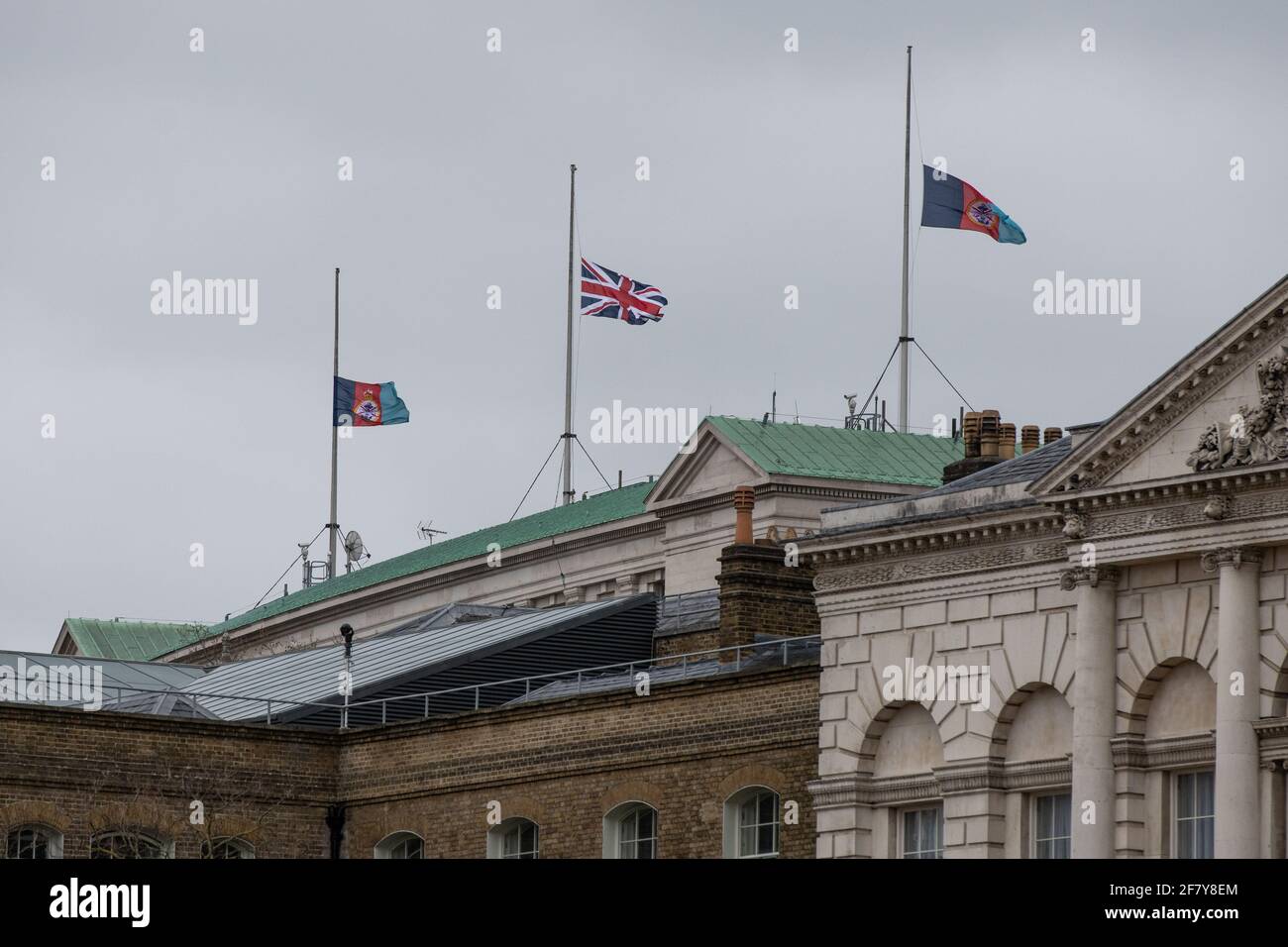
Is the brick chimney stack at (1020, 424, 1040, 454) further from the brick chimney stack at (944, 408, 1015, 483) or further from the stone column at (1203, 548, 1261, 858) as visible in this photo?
the stone column at (1203, 548, 1261, 858)

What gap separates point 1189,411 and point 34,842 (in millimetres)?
24829

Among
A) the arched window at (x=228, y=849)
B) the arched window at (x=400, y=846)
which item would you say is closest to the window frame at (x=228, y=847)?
the arched window at (x=228, y=849)

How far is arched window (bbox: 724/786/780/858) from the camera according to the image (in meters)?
54.2

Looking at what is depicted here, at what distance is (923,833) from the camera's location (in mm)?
51250

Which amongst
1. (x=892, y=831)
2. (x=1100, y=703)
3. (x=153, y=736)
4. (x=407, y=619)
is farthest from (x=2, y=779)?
(x=407, y=619)

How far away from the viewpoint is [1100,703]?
156ft

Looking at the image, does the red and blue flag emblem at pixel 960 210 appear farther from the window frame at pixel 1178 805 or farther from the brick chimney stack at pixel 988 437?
the window frame at pixel 1178 805

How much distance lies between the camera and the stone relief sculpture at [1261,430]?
4544cm

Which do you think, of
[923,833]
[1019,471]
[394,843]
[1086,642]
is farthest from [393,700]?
[1086,642]

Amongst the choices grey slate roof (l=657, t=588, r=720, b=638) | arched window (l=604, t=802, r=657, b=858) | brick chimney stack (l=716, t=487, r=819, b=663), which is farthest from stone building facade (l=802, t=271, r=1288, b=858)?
grey slate roof (l=657, t=588, r=720, b=638)

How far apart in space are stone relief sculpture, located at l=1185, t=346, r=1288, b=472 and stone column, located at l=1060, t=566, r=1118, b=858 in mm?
2840
